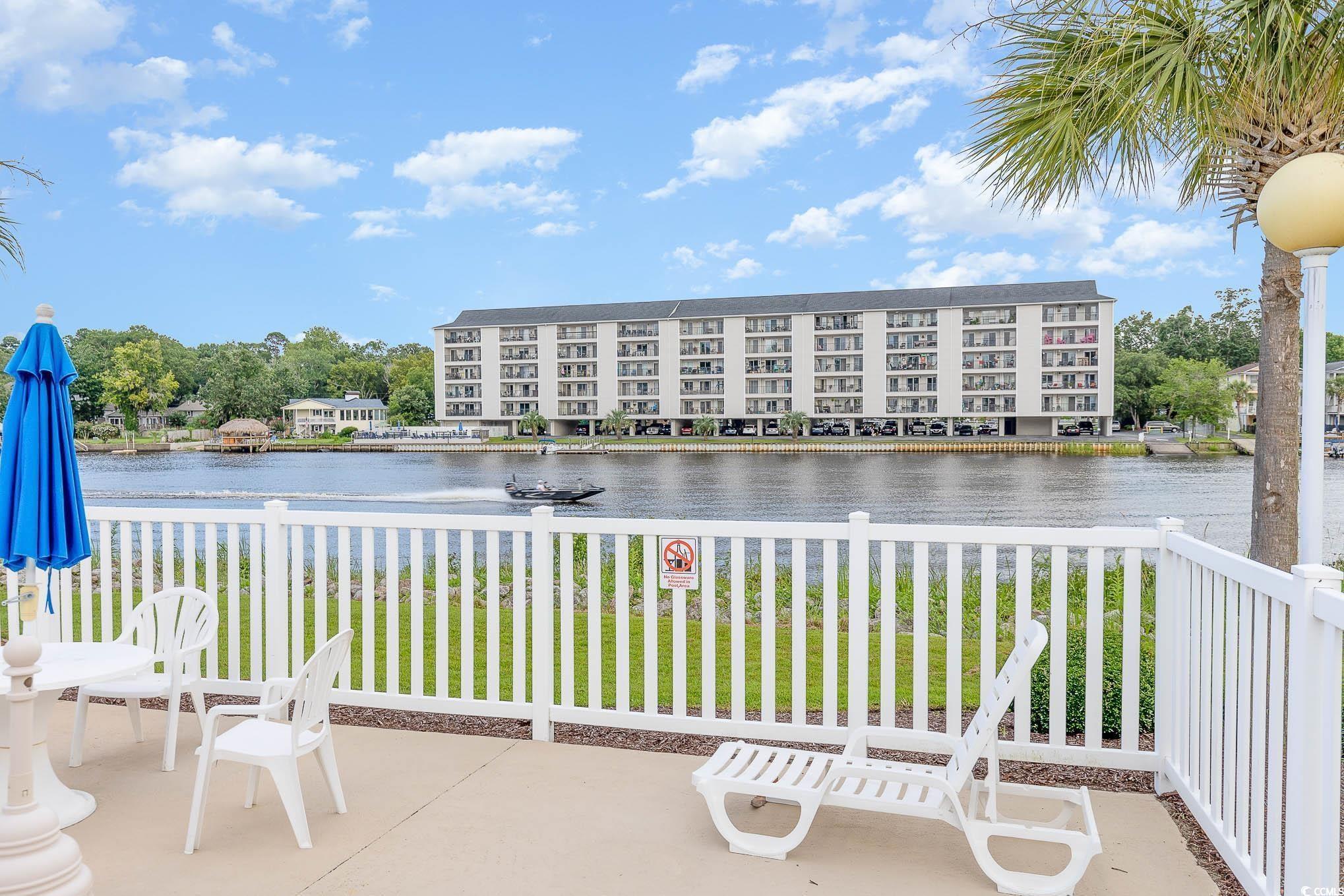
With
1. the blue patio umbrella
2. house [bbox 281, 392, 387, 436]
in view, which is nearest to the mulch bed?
the blue patio umbrella

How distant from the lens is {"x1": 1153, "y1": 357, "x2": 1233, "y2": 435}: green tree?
7769 centimetres

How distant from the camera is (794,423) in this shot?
89.8m

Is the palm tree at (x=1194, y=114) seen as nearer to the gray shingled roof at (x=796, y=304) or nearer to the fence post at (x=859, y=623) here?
the fence post at (x=859, y=623)

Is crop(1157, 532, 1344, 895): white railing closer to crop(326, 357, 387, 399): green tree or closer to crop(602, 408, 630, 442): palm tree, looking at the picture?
crop(602, 408, 630, 442): palm tree

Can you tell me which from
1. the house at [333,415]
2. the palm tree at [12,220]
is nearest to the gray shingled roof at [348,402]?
the house at [333,415]

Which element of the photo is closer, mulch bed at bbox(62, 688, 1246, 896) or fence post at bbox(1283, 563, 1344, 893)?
fence post at bbox(1283, 563, 1344, 893)

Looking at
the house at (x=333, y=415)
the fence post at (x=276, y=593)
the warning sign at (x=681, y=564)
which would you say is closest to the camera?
the warning sign at (x=681, y=564)

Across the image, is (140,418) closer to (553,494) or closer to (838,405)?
(838,405)

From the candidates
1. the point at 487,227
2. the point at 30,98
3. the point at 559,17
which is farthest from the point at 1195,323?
the point at 30,98

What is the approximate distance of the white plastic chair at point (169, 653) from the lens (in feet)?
13.8

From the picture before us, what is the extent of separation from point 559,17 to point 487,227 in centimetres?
4721

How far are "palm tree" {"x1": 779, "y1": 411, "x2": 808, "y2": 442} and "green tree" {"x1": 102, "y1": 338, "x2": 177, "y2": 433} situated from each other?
78.6m

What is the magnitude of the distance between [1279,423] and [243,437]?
110 meters

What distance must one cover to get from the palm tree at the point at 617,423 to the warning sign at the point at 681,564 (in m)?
90.2
